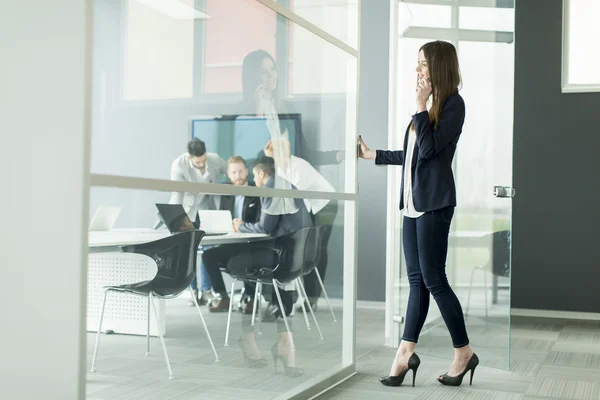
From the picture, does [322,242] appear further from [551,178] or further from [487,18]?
[551,178]

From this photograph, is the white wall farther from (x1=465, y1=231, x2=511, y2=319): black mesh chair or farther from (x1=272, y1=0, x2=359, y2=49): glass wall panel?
(x1=465, y1=231, x2=511, y2=319): black mesh chair

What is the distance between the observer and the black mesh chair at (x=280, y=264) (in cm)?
274

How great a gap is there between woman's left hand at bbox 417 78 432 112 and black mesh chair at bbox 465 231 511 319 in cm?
104

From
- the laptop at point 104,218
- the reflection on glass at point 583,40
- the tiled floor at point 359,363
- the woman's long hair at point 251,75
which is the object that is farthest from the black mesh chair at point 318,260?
the reflection on glass at point 583,40

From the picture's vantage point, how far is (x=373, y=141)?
6.71 meters

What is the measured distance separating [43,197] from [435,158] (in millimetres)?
1995

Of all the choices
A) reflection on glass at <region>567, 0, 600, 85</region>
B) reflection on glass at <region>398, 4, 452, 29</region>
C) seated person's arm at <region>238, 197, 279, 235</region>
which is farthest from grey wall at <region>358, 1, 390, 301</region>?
seated person's arm at <region>238, 197, 279, 235</region>

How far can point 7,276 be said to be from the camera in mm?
1954

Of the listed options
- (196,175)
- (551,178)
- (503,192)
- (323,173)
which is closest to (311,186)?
(323,173)

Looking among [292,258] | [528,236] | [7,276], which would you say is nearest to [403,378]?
[292,258]

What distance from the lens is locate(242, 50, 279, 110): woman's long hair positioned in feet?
8.91

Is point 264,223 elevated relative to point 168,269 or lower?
elevated

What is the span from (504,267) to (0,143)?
9.59ft

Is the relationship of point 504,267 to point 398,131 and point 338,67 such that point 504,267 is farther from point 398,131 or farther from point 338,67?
point 338,67
